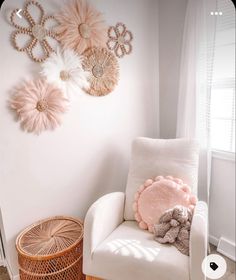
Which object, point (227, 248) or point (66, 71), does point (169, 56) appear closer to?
point (66, 71)

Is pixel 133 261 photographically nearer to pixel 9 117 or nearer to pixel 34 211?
Answer: pixel 34 211

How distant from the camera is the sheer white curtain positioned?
1.31 meters

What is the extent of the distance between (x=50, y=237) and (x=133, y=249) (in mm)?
531

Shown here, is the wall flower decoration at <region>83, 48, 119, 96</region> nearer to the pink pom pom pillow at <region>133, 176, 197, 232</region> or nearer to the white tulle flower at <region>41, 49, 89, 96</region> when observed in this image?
the white tulle flower at <region>41, 49, 89, 96</region>

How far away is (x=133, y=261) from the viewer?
3.75 ft

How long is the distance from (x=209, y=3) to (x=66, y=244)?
1.59 m

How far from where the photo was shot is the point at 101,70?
164cm

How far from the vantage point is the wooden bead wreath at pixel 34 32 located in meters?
1.32

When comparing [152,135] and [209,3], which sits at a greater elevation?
[209,3]

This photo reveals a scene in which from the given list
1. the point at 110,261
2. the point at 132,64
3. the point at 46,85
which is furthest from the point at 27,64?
the point at 110,261

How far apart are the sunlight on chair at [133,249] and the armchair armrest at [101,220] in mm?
87

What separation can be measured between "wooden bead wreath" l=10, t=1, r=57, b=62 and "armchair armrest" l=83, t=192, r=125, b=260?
3.15ft

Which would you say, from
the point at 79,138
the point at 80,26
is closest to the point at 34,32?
the point at 80,26

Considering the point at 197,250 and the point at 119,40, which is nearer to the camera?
the point at 197,250
